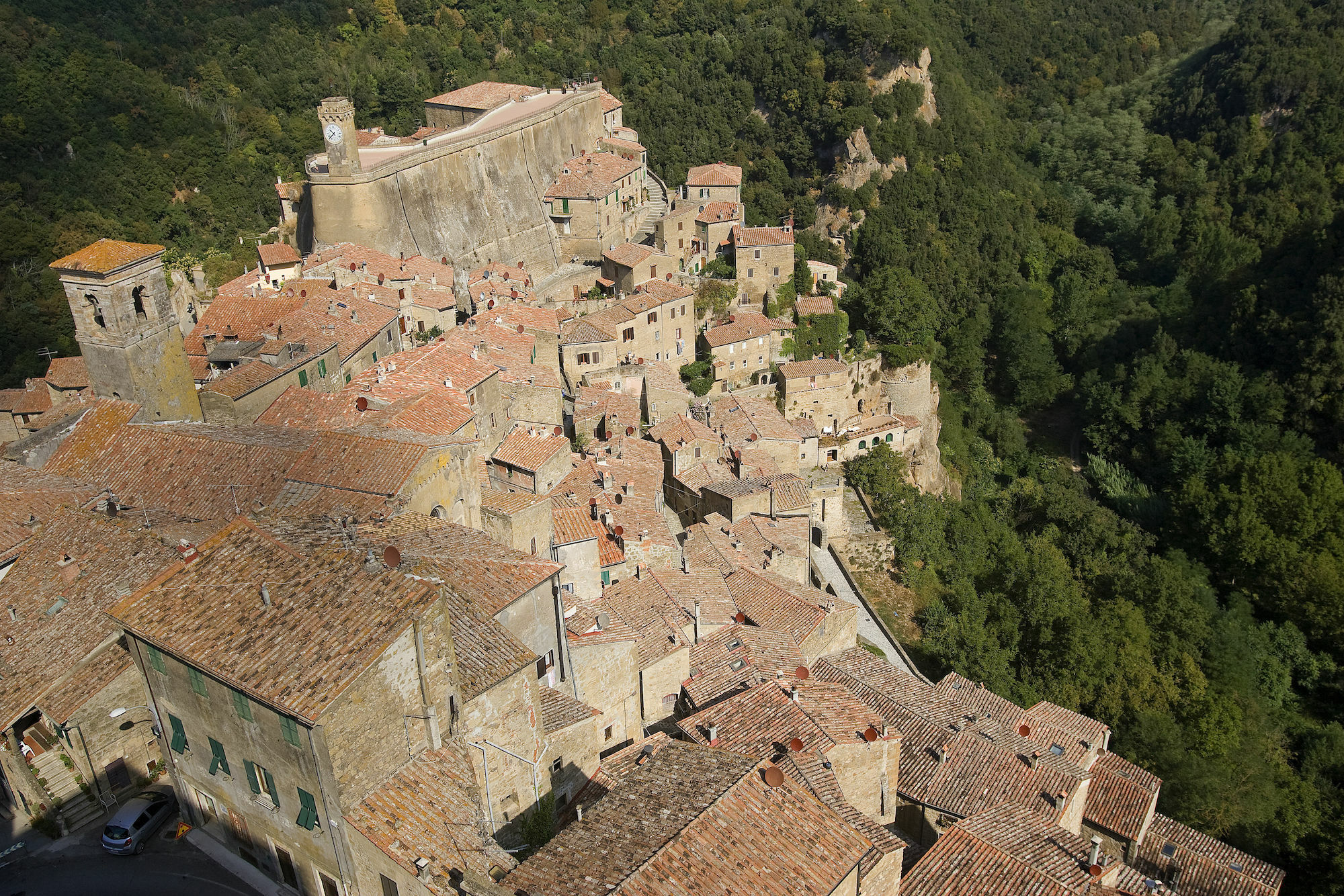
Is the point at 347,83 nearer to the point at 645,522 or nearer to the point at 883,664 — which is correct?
the point at 645,522

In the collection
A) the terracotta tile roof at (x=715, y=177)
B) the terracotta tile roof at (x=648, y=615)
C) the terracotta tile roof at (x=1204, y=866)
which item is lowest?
the terracotta tile roof at (x=1204, y=866)

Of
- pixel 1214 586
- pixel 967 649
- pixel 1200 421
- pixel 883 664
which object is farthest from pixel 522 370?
pixel 1200 421

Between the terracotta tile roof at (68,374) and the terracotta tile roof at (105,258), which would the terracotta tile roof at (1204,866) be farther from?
the terracotta tile roof at (68,374)

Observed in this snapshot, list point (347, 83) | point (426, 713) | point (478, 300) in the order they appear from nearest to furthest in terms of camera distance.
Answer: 1. point (426, 713)
2. point (478, 300)
3. point (347, 83)

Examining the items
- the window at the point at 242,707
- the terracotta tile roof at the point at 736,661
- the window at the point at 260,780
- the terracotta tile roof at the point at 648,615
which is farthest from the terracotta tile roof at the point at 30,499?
the terracotta tile roof at the point at 736,661

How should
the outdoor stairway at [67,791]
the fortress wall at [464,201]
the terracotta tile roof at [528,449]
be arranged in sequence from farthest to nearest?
the fortress wall at [464,201], the terracotta tile roof at [528,449], the outdoor stairway at [67,791]

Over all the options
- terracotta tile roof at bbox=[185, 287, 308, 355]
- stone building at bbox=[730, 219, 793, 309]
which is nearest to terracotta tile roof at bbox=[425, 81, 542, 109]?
stone building at bbox=[730, 219, 793, 309]
